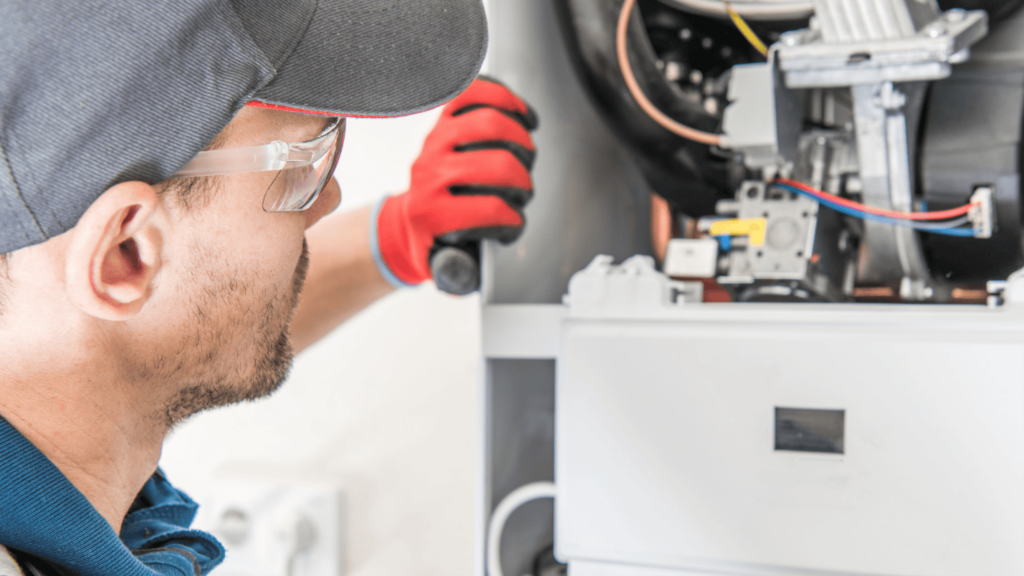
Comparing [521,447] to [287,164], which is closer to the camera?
[287,164]

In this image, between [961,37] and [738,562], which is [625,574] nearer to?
[738,562]

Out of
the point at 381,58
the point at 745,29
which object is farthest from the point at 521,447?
the point at 745,29

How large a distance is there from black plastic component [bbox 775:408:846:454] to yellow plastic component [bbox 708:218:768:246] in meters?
0.21

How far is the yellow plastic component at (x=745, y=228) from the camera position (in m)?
0.72

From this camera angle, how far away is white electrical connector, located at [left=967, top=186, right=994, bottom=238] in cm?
70

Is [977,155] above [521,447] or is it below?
above

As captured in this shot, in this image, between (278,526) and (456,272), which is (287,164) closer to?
(456,272)

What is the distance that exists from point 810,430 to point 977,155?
0.37 m

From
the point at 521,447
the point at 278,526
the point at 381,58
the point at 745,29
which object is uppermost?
the point at 745,29

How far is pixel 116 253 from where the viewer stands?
50cm

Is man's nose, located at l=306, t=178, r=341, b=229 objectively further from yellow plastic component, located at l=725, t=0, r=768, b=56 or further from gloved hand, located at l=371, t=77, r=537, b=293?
yellow plastic component, located at l=725, t=0, r=768, b=56

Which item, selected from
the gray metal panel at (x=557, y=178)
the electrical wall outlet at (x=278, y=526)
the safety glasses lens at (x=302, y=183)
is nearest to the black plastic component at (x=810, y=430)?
the gray metal panel at (x=557, y=178)

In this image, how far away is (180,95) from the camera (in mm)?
438

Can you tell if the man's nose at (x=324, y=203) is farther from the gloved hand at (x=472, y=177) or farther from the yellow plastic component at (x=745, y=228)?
the yellow plastic component at (x=745, y=228)
